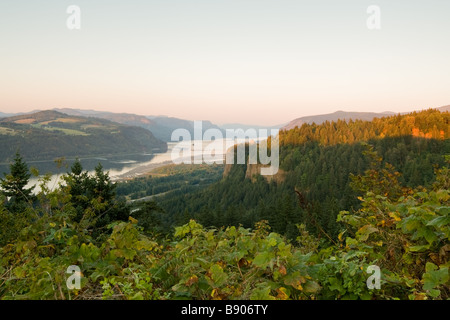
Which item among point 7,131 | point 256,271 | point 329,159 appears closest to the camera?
point 256,271

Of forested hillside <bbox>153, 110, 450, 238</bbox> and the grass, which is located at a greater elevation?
the grass

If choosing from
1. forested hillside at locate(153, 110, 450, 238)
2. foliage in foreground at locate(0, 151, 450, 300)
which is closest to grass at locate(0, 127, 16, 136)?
forested hillside at locate(153, 110, 450, 238)

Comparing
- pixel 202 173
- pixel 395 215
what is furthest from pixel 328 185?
pixel 202 173

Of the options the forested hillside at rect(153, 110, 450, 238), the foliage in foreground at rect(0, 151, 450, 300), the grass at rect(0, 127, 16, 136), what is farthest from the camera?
the grass at rect(0, 127, 16, 136)

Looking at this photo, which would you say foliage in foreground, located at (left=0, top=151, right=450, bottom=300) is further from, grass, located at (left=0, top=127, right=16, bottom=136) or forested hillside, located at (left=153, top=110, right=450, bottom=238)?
grass, located at (left=0, top=127, right=16, bottom=136)

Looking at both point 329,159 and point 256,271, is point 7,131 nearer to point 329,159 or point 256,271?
point 329,159

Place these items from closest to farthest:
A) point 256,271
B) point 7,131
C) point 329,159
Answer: point 256,271, point 329,159, point 7,131

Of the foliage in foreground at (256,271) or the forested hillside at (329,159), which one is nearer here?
the foliage in foreground at (256,271)

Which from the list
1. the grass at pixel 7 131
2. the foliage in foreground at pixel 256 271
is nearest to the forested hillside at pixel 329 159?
the foliage in foreground at pixel 256 271

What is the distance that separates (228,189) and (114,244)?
7513 cm

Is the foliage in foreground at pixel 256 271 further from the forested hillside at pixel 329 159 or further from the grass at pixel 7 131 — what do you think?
the grass at pixel 7 131

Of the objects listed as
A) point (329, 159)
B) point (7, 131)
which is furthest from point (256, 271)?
point (7, 131)
